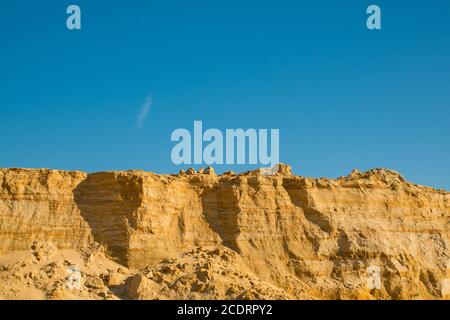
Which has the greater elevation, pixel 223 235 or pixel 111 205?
pixel 111 205

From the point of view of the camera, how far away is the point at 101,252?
29766 millimetres

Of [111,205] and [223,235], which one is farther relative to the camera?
[223,235]

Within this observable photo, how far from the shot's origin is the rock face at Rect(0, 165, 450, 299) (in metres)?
28.5

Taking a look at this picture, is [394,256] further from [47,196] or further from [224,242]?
[47,196]

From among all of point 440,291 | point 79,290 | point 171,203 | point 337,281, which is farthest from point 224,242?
point 440,291

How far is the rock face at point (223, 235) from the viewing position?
28.5 m

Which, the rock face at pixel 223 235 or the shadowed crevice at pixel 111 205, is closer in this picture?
the rock face at pixel 223 235

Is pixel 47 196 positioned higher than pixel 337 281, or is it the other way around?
pixel 47 196

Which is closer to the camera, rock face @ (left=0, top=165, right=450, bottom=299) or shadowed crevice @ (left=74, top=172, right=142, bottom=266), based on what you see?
rock face @ (left=0, top=165, right=450, bottom=299)

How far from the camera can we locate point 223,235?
32.0m

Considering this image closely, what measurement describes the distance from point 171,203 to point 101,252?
4.17 metres
